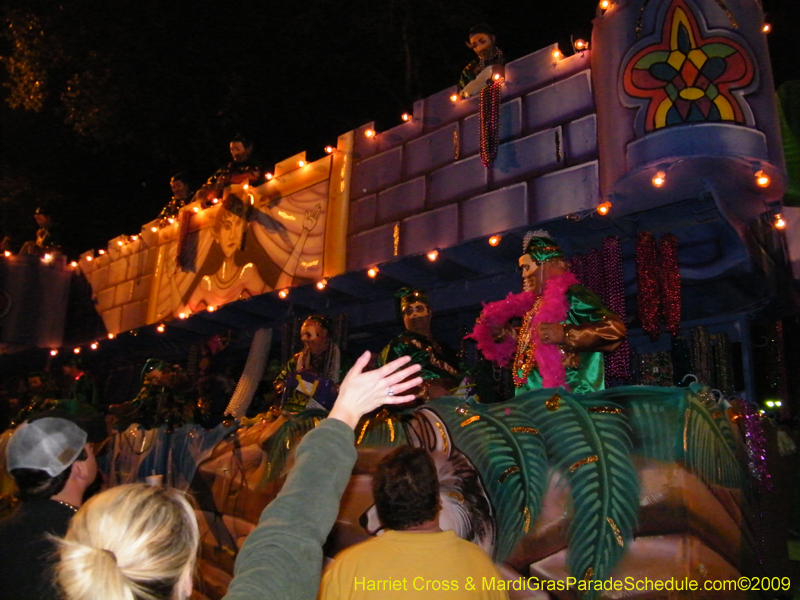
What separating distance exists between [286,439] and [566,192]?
10.0 feet

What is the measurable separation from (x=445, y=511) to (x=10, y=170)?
1601 centimetres

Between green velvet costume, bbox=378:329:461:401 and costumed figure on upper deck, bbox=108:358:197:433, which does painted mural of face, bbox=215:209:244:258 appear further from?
green velvet costume, bbox=378:329:461:401

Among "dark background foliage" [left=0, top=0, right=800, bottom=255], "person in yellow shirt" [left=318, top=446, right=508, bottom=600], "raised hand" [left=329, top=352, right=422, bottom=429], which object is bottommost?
"person in yellow shirt" [left=318, top=446, right=508, bottom=600]

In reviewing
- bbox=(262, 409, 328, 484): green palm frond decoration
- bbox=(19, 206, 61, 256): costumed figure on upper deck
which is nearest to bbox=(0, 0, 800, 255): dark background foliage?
bbox=(19, 206, 61, 256): costumed figure on upper deck

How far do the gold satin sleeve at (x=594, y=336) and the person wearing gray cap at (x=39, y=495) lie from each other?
2832 mm

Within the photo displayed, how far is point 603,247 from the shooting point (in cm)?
602

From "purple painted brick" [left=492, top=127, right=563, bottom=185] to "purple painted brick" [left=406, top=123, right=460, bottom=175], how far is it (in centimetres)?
74

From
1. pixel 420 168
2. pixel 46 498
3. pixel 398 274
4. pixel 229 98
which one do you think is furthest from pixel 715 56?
pixel 229 98

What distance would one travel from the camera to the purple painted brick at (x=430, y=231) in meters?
6.84

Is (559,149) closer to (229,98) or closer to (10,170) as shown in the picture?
(229,98)

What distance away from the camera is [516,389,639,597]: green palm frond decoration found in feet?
10.4

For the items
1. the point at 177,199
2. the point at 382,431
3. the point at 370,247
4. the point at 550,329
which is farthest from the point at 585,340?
the point at 177,199

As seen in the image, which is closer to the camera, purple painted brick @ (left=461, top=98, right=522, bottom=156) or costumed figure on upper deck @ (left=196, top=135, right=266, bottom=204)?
purple painted brick @ (left=461, top=98, right=522, bottom=156)

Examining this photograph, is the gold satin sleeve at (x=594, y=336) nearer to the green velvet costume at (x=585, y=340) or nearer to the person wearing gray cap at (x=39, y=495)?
the green velvet costume at (x=585, y=340)
